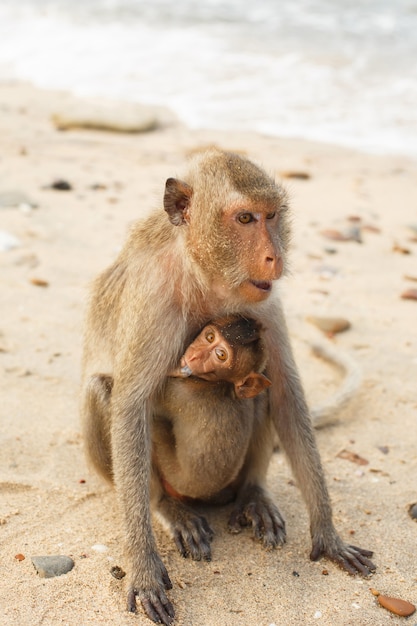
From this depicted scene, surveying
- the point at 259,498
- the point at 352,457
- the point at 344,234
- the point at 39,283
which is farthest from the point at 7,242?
the point at 259,498

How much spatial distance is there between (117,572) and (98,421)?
2.46ft

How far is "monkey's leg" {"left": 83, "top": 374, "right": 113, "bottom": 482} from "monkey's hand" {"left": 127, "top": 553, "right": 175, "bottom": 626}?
0.70 metres

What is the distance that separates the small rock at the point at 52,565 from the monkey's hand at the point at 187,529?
57 cm

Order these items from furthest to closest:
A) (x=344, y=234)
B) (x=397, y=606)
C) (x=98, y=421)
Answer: (x=344, y=234), (x=98, y=421), (x=397, y=606)

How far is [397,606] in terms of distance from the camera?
382cm

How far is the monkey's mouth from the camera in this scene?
3812 millimetres

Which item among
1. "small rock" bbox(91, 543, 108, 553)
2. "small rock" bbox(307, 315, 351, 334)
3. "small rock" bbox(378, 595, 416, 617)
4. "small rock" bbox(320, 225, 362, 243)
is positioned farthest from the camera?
"small rock" bbox(320, 225, 362, 243)

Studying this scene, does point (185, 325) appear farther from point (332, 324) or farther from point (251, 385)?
point (332, 324)

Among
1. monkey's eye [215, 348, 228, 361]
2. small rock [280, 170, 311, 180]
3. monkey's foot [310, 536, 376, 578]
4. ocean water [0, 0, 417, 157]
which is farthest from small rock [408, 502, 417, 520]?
ocean water [0, 0, 417, 157]

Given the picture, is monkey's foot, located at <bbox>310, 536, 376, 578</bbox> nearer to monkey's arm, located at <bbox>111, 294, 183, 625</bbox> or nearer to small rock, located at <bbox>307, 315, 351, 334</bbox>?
monkey's arm, located at <bbox>111, 294, 183, 625</bbox>

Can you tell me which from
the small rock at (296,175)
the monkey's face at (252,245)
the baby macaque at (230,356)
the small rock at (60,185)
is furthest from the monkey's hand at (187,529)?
the small rock at (296,175)

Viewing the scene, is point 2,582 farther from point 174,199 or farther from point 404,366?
point 404,366

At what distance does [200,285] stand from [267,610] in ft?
4.81

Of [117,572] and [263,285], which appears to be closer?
[263,285]
